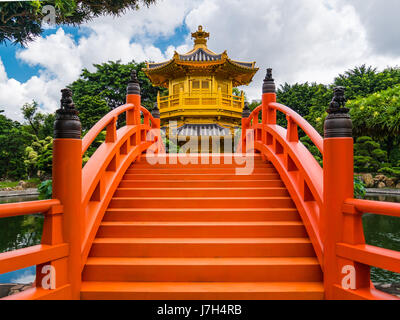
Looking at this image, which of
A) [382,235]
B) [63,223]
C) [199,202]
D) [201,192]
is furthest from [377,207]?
[382,235]

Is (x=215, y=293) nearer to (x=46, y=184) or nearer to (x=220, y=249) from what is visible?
(x=220, y=249)

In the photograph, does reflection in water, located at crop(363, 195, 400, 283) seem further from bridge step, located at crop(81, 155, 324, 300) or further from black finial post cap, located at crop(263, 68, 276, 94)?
black finial post cap, located at crop(263, 68, 276, 94)

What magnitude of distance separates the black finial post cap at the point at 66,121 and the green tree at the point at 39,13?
5.30 meters

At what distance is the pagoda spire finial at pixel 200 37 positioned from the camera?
63.7 feet

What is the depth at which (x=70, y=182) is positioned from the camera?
2.35m

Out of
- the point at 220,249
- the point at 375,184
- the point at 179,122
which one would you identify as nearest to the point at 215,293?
the point at 220,249

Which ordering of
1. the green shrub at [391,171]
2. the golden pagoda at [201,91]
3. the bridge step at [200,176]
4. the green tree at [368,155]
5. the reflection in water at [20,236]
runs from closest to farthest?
the bridge step at [200,176] < the reflection in water at [20,236] < the golden pagoda at [201,91] < the green shrub at [391,171] < the green tree at [368,155]

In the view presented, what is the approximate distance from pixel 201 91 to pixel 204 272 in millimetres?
15500

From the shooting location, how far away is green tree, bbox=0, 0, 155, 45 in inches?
278

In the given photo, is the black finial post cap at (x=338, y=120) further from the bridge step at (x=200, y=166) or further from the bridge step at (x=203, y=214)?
the bridge step at (x=200, y=166)

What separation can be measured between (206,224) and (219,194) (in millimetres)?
685

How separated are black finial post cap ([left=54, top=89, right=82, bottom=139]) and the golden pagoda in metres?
14.1

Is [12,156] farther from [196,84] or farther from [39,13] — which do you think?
[39,13]

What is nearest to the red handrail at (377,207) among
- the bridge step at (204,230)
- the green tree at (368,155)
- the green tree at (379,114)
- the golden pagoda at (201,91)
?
the bridge step at (204,230)
